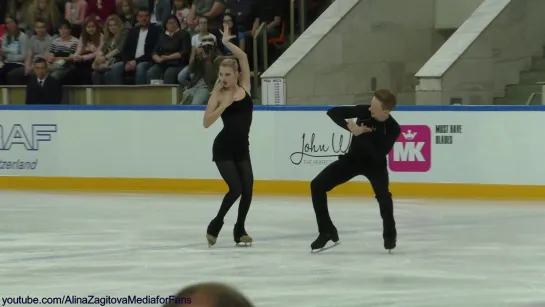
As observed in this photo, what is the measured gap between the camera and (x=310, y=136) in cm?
1259

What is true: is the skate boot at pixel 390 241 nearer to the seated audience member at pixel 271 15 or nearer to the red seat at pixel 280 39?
the seated audience member at pixel 271 15

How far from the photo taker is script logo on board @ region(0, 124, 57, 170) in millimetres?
13492

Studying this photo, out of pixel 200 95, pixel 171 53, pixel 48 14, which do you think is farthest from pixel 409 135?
pixel 48 14

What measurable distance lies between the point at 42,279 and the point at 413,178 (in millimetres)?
6219

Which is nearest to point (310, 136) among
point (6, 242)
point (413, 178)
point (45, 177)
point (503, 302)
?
point (413, 178)

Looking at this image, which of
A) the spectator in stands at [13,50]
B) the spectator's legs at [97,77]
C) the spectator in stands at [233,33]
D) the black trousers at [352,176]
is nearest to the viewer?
the black trousers at [352,176]

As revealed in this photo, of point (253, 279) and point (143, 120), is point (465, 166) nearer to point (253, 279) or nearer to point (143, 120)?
point (143, 120)

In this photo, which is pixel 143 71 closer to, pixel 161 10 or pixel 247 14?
pixel 161 10

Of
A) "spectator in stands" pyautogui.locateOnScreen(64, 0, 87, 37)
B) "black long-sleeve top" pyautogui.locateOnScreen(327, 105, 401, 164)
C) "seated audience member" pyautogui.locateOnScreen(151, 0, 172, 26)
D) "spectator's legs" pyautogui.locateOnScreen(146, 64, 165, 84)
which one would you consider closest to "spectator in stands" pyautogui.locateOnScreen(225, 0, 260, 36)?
"seated audience member" pyautogui.locateOnScreen(151, 0, 172, 26)

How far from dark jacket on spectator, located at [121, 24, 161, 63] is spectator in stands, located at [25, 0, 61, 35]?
1.58 m

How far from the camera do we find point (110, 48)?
51.1 feet

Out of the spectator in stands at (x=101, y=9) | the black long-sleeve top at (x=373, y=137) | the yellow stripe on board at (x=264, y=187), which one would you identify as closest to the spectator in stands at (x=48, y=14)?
the spectator in stands at (x=101, y=9)

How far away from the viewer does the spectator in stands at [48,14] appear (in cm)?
1636

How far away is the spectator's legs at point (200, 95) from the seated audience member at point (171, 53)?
0.67 metres
